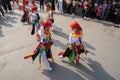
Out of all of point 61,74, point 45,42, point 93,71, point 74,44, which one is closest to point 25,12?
point 45,42

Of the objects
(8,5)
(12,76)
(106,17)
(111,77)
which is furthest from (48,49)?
(8,5)

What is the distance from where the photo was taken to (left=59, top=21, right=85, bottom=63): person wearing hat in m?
5.42

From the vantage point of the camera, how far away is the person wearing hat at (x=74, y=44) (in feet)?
17.8

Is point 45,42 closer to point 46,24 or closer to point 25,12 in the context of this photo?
point 46,24

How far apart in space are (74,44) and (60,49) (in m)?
1.57

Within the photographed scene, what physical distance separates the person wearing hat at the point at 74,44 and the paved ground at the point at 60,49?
315mm

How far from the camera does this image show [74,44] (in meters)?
5.68

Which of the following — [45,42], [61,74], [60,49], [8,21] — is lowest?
[61,74]

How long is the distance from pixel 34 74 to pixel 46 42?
1186 millimetres

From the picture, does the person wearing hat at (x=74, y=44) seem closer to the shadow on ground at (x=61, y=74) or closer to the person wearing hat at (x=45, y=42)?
the shadow on ground at (x=61, y=74)

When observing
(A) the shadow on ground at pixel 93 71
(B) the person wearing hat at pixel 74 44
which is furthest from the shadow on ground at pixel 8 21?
(A) the shadow on ground at pixel 93 71

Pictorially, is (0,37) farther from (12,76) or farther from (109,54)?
(109,54)

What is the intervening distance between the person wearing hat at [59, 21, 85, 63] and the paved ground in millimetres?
315

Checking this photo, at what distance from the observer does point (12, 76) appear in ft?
18.2
